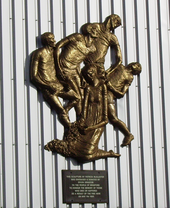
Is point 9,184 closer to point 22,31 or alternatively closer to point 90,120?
point 90,120

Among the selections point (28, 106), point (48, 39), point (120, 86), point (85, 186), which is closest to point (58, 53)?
point (48, 39)

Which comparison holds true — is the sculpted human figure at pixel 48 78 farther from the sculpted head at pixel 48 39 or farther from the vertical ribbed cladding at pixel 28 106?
the vertical ribbed cladding at pixel 28 106

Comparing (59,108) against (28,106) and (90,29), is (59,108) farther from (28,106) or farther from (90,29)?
(90,29)

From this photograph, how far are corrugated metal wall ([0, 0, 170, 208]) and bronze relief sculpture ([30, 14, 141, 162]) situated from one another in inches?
7.3

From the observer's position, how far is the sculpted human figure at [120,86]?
54.5 feet

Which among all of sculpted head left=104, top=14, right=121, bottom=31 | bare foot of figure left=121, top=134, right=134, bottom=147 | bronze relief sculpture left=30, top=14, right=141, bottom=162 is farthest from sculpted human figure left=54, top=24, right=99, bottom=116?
bare foot of figure left=121, top=134, right=134, bottom=147

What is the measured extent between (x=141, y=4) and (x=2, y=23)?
345cm

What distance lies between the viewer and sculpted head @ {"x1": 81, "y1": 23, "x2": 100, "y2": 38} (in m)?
16.9

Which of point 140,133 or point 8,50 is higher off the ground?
point 8,50

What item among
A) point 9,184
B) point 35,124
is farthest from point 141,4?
point 9,184

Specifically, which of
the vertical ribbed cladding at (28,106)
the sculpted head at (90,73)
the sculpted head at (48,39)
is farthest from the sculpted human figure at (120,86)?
the vertical ribbed cladding at (28,106)

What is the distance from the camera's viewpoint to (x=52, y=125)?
53.3ft

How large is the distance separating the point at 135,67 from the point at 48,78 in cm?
209

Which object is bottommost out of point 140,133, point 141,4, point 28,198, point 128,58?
point 28,198
